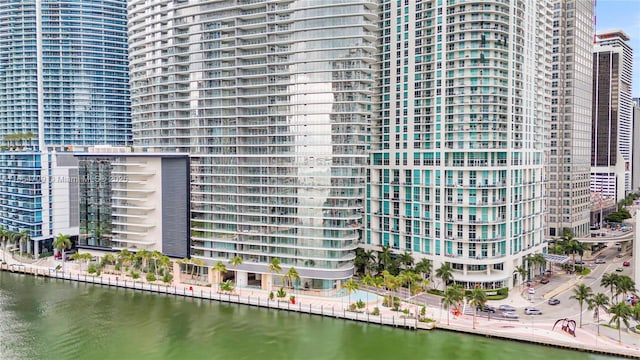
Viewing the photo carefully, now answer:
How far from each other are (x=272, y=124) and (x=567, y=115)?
251ft

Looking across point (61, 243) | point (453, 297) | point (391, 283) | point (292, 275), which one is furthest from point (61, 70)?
point (453, 297)

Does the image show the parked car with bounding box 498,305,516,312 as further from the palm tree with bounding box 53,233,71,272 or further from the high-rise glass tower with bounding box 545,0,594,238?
the palm tree with bounding box 53,233,71,272

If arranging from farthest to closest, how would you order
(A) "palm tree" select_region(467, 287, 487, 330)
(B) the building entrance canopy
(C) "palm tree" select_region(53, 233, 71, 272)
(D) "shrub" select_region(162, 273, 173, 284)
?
(C) "palm tree" select_region(53, 233, 71, 272) < (B) the building entrance canopy < (D) "shrub" select_region(162, 273, 173, 284) < (A) "palm tree" select_region(467, 287, 487, 330)

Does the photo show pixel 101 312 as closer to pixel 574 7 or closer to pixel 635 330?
pixel 635 330

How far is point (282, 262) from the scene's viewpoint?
88.2m

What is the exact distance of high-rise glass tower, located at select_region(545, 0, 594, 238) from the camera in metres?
125

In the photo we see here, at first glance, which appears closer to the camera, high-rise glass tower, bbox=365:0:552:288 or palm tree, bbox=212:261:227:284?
high-rise glass tower, bbox=365:0:552:288

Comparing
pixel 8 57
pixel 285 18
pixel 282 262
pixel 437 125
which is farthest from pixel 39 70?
pixel 437 125

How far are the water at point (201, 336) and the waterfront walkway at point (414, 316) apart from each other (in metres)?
1.21

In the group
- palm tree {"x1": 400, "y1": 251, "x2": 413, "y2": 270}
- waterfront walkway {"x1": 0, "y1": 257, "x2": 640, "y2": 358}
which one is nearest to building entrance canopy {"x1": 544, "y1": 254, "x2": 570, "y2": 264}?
waterfront walkway {"x1": 0, "y1": 257, "x2": 640, "y2": 358}

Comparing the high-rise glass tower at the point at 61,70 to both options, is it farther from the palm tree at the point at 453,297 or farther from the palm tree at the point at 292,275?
the palm tree at the point at 453,297

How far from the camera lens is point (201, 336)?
2726 inches

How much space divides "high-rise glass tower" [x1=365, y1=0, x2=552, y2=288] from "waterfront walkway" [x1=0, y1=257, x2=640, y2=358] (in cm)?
1189

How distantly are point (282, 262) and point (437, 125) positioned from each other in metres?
34.6
